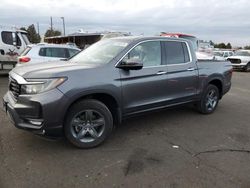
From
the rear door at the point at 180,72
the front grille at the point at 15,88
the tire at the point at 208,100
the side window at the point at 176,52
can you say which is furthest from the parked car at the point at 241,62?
the front grille at the point at 15,88

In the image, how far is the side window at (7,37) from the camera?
41.9ft

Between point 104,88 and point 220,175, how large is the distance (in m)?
2.05

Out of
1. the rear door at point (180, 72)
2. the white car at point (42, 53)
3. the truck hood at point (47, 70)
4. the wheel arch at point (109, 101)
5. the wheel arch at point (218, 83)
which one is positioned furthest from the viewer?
the white car at point (42, 53)

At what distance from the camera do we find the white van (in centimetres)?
1273

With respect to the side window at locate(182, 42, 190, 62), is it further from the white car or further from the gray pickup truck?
the white car

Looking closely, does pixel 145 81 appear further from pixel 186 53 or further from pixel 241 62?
pixel 241 62

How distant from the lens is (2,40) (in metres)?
12.7

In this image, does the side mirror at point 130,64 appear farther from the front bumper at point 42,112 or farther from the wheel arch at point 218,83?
the wheel arch at point 218,83

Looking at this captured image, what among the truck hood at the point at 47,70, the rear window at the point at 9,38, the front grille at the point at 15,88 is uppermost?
the rear window at the point at 9,38

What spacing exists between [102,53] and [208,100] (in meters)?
3.02

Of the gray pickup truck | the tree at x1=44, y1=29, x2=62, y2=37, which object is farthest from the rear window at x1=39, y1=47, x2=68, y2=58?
the tree at x1=44, y1=29, x2=62, y2=37

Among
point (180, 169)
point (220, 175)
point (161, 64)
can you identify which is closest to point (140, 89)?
point (161, 64)

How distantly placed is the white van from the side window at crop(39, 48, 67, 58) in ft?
7.84

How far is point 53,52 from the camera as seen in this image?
11.7 m
